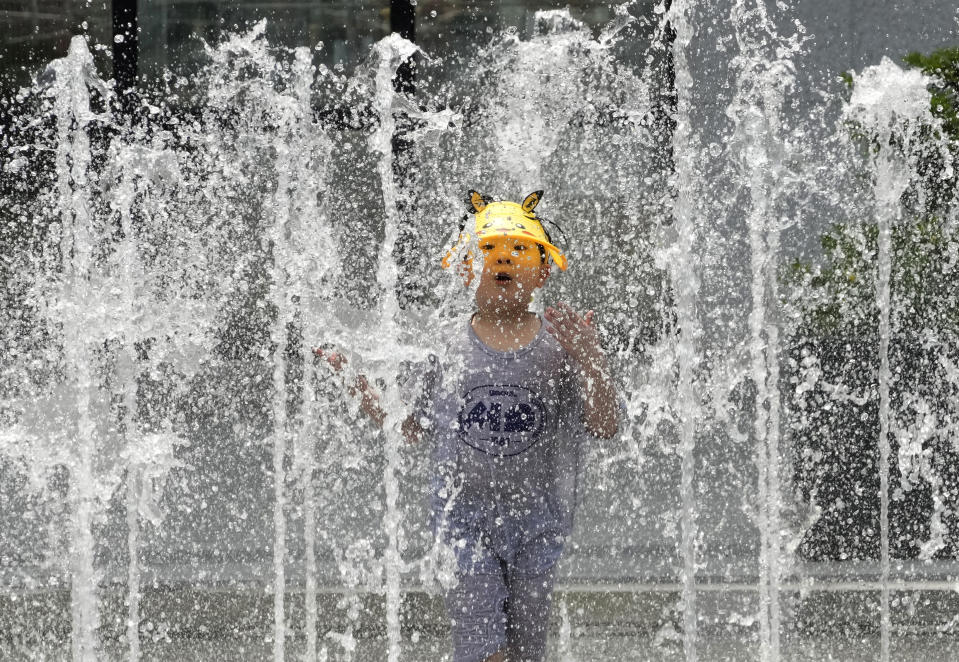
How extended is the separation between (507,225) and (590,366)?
36cm

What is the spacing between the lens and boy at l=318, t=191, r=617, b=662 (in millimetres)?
2646

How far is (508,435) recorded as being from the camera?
2648 millimetres

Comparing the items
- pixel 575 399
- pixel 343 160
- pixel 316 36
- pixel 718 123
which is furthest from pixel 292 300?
pixel 575 399

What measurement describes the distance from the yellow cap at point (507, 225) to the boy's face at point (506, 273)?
0.02 m

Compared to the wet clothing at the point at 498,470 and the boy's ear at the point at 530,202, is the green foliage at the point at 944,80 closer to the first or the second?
the boy's ear at the point at 530,202

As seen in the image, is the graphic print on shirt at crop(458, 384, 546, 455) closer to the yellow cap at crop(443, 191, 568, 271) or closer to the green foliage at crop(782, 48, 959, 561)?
the yellow cap at crop(443, 191, 568, 271)

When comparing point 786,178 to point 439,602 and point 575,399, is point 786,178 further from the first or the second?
point 575,399

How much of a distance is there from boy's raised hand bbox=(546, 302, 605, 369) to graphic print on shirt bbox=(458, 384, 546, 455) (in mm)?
127

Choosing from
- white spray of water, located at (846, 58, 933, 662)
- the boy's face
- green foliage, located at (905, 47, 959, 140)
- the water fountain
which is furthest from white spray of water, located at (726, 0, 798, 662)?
the boy's face

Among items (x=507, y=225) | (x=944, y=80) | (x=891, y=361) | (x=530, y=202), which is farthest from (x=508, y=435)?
(x=944, y=80)

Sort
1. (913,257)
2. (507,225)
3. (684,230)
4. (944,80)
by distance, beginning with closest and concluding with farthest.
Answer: (507,225), (913,257), (944,80), (684,230)

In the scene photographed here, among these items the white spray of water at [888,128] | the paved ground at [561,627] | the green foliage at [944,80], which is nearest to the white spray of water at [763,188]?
the white spray of water at [888,128]

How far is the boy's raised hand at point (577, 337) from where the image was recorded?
2.67m

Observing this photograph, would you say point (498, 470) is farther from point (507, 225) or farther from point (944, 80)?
point (944, 80)
